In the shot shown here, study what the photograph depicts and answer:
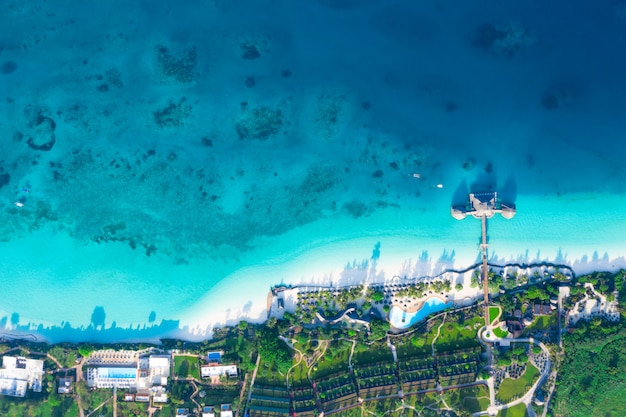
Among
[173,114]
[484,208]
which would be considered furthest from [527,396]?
[173,114]

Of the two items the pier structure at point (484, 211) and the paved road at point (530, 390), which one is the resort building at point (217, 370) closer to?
the paved road at point (530, 390)

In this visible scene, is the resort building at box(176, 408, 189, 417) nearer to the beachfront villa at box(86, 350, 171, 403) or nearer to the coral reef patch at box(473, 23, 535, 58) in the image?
the beachfront villa at box(86, 350, 171, 403)

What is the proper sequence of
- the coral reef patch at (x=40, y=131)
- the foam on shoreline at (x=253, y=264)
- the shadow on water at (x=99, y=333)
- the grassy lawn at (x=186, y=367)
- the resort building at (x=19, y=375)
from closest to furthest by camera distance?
the resort building at (x=19, y=375), the grassy lawn at (x=186, y=367), the foam on shoreline at (x=253, y=264), the shadow on water at (x=99, y=333), the coral reef patch at (x=40, y=131)

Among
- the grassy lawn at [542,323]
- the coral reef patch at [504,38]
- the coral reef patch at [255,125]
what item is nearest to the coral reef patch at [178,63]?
the coral reef patch at [255,125]

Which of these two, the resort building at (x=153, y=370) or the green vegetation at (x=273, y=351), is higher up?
the green vegetation at (x=273, y=351)

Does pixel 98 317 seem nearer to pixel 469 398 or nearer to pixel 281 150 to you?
pixel 281 150

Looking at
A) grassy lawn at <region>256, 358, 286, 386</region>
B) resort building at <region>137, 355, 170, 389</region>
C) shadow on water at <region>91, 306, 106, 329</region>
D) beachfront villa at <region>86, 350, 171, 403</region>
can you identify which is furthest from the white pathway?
shadow on water at <region>91, 306, 106, 329</region>
